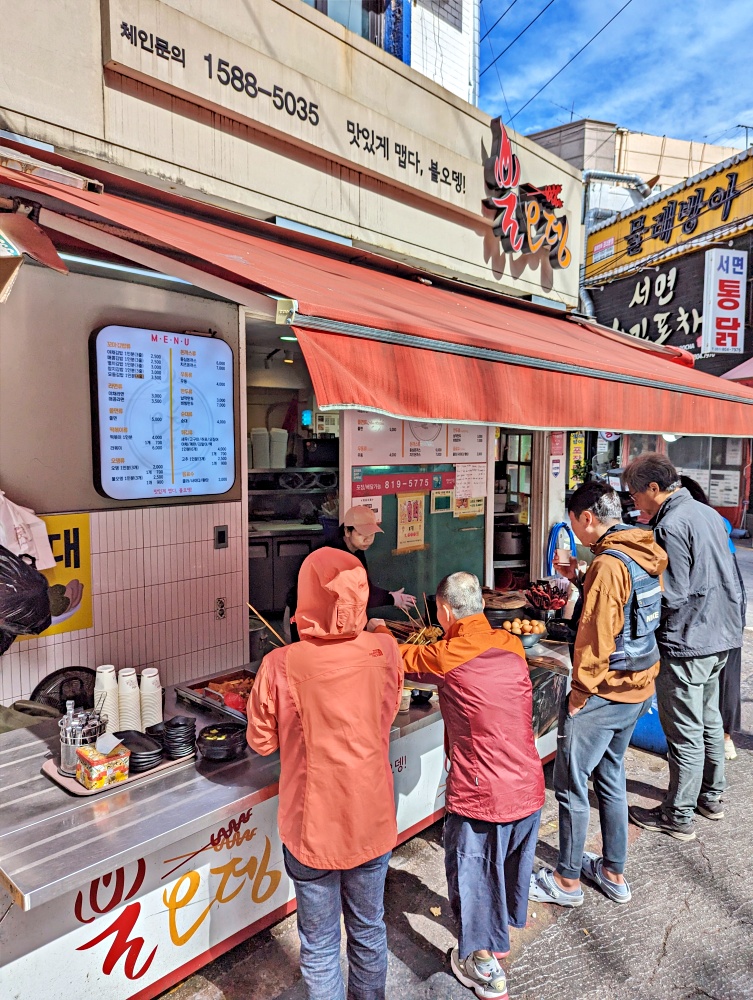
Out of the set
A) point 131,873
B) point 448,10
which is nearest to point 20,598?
point 131,873

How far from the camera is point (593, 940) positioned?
3.20 metres

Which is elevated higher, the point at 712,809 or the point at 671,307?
the point at 671,307

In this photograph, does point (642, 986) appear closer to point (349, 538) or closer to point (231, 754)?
point (231, 754)

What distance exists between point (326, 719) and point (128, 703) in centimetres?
132

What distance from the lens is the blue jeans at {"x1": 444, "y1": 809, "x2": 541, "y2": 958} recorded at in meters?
2.82

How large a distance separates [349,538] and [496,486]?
14.3ft

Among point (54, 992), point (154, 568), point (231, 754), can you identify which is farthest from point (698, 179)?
point (54, 992)

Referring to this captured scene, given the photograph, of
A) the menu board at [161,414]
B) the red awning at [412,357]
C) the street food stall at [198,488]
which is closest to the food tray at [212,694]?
the street food stall at [198,488]

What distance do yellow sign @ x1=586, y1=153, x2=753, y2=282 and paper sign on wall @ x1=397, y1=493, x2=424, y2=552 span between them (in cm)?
1202

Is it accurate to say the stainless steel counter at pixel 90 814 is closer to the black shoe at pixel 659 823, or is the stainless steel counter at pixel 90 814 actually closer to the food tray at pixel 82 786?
the food tray at pixel 82 786

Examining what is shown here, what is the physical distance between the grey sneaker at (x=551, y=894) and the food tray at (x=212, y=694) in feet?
5.98

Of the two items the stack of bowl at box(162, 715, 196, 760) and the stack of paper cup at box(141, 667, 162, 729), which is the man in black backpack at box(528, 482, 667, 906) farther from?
the stack of paper cup at box(141, 667, 162, 729)

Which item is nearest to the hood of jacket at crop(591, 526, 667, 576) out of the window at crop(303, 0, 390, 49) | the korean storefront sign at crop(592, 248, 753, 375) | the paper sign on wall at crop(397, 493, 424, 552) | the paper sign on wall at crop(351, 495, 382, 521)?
the paper sign on wall at crop(351, 495, 382, 521)

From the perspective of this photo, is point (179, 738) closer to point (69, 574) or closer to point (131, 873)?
point (131, 873)
